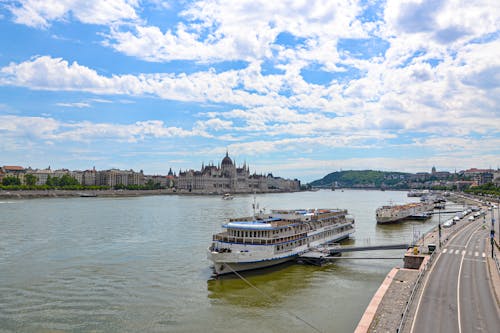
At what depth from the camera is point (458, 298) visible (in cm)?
2398

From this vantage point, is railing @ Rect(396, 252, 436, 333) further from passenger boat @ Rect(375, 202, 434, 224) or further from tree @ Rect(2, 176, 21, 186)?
→ tree @ Rect(2, 176, 21, 186)

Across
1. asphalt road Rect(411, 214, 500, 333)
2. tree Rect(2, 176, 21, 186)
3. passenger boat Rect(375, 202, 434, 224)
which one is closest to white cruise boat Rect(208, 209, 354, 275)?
asphalt road Rect(411, 214, 500, 333)

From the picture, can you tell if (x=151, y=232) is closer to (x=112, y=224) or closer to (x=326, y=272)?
(x=112, y=224)

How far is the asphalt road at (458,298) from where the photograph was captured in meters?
19.9

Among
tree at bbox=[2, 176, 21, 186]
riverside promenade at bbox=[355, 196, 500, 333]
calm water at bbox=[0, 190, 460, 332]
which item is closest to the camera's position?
riverside promenade at bbox=[355, 196, 500, 333]

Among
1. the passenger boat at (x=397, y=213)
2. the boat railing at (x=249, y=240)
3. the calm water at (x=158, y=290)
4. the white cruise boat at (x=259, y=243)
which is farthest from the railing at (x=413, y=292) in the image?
the passenger boat at (x=397, y=213)

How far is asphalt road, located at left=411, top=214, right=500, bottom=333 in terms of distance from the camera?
784 inches

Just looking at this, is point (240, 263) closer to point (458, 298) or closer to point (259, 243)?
point (259, 243)

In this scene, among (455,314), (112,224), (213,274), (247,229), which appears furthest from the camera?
(112,224)

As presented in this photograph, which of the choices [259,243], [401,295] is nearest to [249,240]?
[259,243]

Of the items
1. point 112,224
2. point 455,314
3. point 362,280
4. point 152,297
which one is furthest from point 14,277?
point 112,224

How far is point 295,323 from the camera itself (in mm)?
25469

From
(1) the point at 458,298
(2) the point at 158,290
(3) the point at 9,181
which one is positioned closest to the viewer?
(1) the point at 458,298

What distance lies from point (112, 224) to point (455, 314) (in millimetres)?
61766
